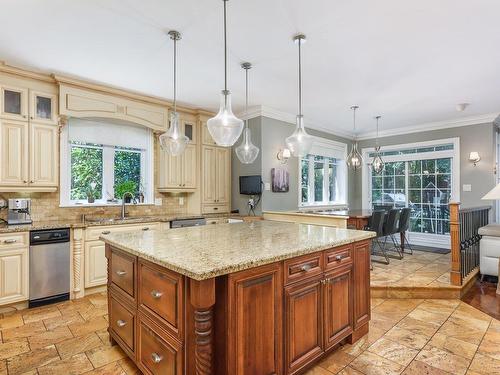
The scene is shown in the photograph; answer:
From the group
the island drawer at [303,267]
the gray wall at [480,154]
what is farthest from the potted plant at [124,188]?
the gray wall at [480,154]

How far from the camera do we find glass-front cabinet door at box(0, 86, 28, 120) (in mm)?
3275

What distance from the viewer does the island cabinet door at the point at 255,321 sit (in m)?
1.49

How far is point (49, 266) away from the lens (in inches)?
129

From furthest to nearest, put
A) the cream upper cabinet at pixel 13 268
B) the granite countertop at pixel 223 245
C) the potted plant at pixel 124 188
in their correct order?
the potted plant at pixel 124 188, the cream upper cabinet at pixel 13 268, the granite countertop at pixel 223 245

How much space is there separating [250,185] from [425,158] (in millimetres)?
3956

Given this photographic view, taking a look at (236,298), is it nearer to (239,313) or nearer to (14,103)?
(239,313)

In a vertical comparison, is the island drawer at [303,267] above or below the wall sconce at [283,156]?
below

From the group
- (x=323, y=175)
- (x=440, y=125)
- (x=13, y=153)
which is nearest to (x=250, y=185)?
(x=323, y=175)

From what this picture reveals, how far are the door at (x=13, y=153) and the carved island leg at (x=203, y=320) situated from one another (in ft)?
10.1

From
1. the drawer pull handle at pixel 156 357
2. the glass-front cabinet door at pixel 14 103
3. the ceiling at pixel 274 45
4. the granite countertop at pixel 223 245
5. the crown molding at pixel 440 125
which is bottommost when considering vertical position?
the drawer pull handle at pixel 156 357

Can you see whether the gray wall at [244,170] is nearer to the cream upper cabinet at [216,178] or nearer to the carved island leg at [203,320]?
the cream upper cabinet at [216,178]

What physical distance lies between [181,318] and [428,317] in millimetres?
2681

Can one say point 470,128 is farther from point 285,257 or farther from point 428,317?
point 285,257

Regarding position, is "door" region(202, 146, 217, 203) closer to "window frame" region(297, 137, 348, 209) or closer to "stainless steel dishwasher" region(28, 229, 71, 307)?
"window frame" region(297, 137, 348, 209)
